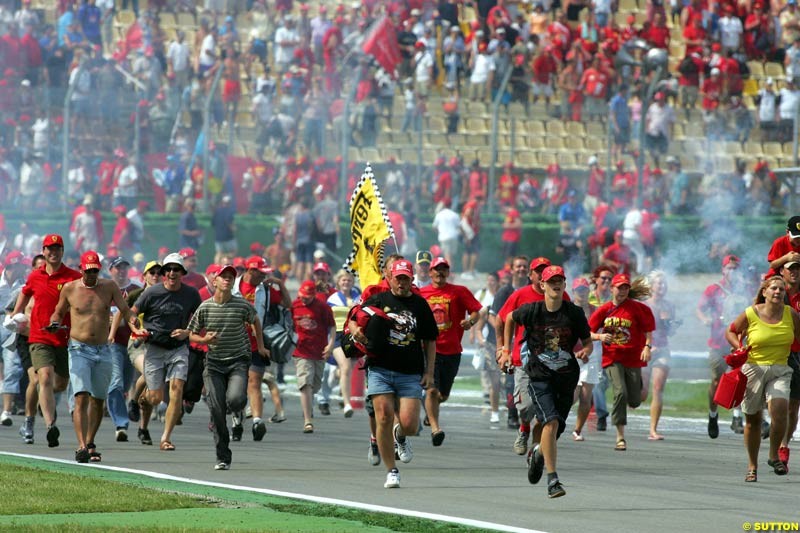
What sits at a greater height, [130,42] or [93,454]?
[130,42]

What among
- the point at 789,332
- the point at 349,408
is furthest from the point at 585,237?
the point at 789,332

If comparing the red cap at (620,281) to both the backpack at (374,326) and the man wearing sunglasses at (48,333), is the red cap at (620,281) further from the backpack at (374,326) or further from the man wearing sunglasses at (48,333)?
the man wearing sunglasses at (48,333)

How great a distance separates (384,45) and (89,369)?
63.1 feet

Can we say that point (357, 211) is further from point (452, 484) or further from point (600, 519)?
point (600, 519)

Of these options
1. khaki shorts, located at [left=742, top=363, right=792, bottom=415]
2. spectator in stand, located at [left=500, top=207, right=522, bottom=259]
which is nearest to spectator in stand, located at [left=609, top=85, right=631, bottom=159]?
spectator in stand, located at [left=500, top=207, right=522, bottom=259]

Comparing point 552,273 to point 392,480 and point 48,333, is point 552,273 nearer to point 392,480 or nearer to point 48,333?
point 392,480

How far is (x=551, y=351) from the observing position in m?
11.3

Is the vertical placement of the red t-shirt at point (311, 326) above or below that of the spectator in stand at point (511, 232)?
below

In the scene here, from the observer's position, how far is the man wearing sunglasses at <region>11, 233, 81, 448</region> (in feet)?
46.6

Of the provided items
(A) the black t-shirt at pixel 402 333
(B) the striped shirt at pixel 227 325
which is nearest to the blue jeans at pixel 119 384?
(B) the striped shirt at pixel 227 325

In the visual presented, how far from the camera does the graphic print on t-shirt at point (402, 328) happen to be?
1164 centimetres

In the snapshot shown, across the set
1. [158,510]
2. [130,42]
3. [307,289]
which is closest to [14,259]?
[307,289]

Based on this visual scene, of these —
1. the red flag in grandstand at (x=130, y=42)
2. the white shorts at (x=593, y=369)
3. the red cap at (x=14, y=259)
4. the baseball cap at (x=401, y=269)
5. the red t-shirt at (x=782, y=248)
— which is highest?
the red flag in grandstand at (x=130, y=42)

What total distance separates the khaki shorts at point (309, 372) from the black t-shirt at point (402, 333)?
566 cm
